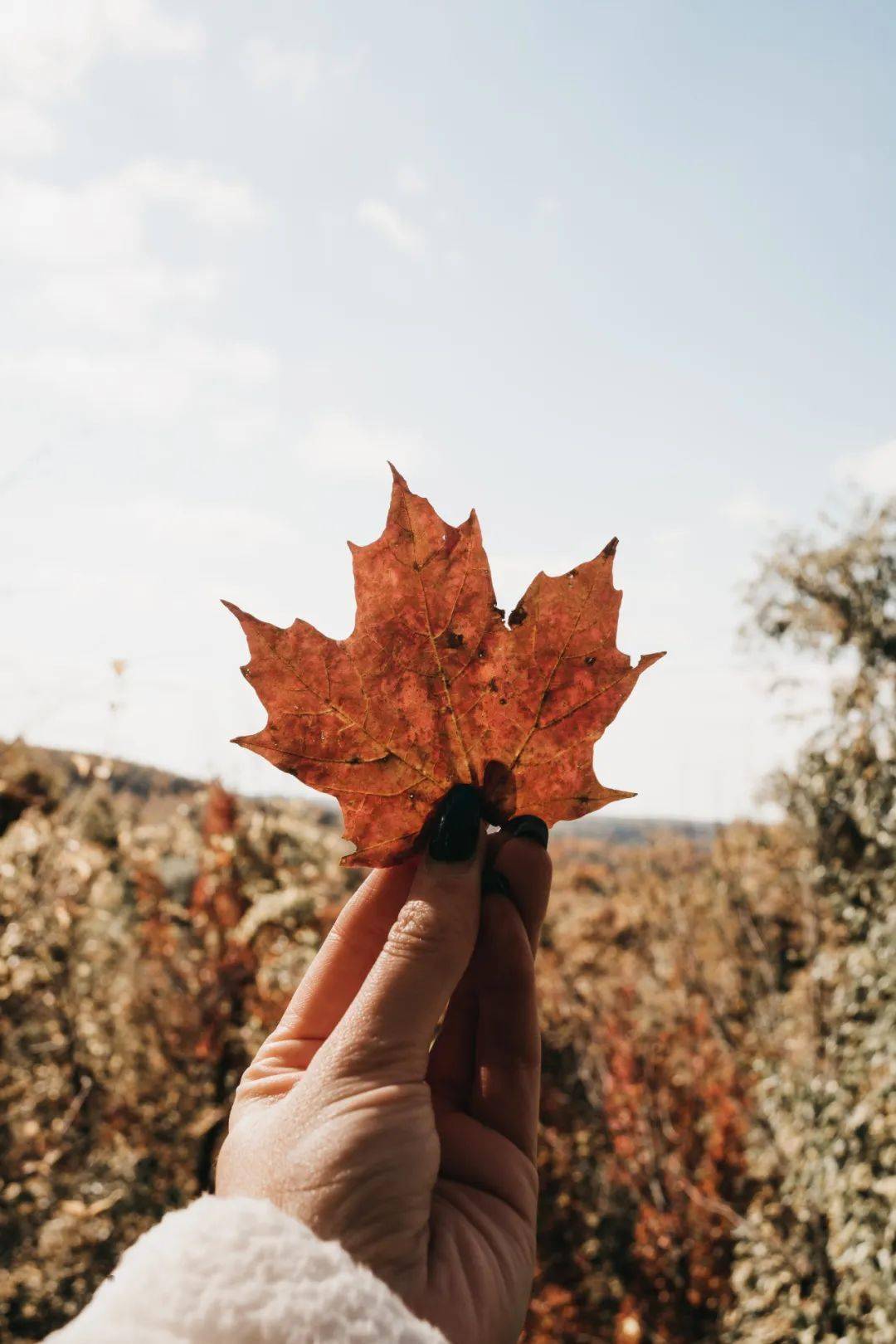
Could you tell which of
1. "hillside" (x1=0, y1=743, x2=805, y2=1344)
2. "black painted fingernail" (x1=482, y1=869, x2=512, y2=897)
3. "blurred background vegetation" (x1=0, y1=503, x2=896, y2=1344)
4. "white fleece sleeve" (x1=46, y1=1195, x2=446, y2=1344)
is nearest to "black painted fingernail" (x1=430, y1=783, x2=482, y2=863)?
"black painted fingernail" (x1=482, y1=869, x2=512, y2=897)

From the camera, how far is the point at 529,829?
1.53 metres

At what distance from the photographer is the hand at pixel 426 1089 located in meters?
1.15

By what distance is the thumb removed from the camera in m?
1.23

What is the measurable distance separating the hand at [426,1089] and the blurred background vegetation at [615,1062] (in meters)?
2.36

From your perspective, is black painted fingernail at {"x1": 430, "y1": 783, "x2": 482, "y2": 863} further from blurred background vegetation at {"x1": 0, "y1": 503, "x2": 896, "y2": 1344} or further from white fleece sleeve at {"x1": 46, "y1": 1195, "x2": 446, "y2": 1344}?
blurred background vegetation at {"x1": 0, "y1": 503, "x2": 896, "y2": 1344}

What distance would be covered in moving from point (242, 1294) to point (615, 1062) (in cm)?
732

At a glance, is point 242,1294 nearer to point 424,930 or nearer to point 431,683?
point 424,930

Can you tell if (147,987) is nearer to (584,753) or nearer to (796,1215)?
(796,1215)

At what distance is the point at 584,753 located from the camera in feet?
4.98

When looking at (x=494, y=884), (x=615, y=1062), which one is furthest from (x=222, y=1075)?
(x=494, y=884)

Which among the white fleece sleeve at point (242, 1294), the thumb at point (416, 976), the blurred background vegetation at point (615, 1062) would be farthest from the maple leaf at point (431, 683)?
the blurred background vegetation at point (615, 1062)

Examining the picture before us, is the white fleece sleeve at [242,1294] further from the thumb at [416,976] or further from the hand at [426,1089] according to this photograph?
the thumb at [416,976]

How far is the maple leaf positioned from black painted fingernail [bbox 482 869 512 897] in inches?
6.2

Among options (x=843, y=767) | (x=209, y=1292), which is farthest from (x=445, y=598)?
(x=843, y=767)
